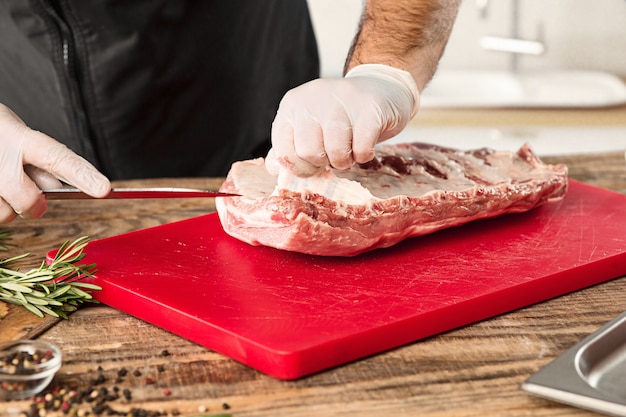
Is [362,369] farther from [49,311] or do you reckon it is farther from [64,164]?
[64,164]

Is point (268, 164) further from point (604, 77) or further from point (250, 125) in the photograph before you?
point (604, 77)

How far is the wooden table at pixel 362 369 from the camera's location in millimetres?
1495

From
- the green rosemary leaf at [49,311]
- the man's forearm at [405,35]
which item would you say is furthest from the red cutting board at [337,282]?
the man's forearm at [405,35]

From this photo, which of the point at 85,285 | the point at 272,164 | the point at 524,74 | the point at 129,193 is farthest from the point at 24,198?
the point at 524,74

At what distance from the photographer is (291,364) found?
1.58m

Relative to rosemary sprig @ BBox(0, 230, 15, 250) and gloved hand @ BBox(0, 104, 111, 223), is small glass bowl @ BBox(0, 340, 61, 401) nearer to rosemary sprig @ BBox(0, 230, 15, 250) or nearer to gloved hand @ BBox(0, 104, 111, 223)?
gloved hand @ BBox(0, 104, 111, 223)

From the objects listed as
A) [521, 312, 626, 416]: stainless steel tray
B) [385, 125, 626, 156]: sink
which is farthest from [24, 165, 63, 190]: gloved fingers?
[385, 125, 626, 156]: sink

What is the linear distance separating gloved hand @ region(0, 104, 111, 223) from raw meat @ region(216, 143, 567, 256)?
356 millimetres

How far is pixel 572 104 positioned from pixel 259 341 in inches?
153

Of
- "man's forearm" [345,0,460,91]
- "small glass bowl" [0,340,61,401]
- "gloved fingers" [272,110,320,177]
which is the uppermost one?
"man's forearm" [345,0,460,91]

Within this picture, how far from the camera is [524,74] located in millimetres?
5902

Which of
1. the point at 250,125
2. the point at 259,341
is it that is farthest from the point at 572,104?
the point at 259,341

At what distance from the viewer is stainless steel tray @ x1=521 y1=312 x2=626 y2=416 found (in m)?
1.42

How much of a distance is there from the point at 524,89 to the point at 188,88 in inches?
119
